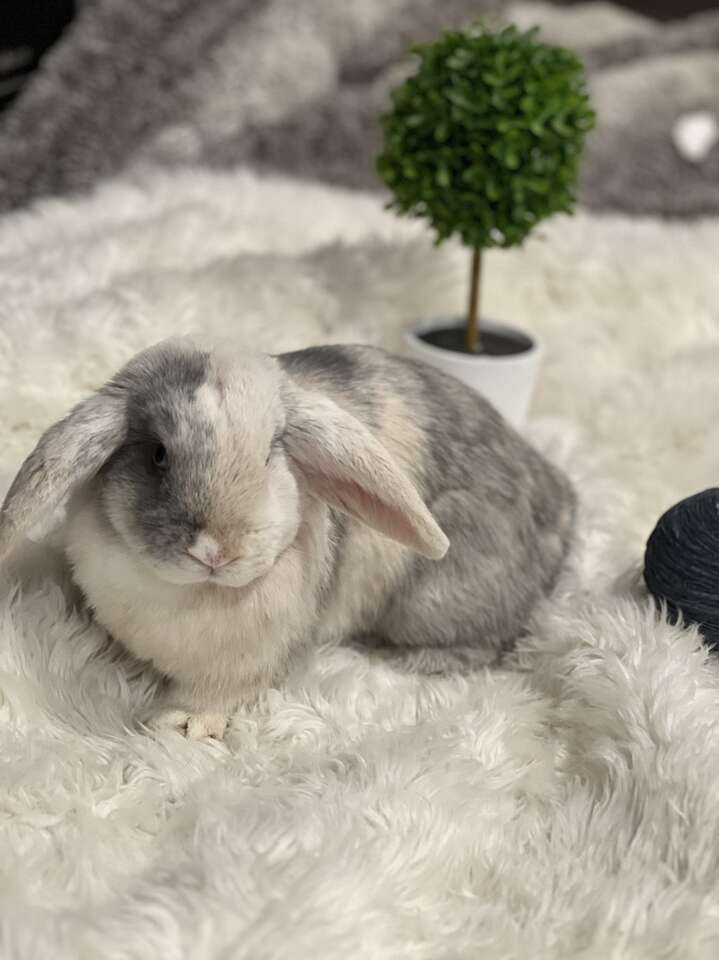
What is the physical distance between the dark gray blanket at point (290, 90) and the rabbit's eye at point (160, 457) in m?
1.53

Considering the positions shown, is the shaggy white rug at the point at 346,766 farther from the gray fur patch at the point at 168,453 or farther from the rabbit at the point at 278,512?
the gray fur patch at the point at 168,453

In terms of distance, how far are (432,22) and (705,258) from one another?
1.13 m

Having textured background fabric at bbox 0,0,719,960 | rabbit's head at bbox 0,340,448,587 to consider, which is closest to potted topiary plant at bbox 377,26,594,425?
textured background fabric at bbox 0,0,719,960

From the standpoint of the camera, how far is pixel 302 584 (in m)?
1.06

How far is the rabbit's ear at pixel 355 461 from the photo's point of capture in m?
0.98

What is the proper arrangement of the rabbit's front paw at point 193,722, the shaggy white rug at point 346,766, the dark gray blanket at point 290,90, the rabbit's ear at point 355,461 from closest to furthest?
the shaggy white rug at point 346,766
the rabbit's ear at point 355,461
the rabbit's front paw at point 193,722
the dark gray blanket at point 290,90

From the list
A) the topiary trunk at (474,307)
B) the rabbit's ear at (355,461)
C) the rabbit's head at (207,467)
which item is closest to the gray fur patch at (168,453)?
the rabbit's head at (207,467)

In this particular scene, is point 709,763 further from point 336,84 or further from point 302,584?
point 336,84

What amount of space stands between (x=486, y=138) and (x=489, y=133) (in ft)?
0.04

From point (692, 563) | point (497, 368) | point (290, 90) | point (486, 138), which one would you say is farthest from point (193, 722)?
point (290, 90)

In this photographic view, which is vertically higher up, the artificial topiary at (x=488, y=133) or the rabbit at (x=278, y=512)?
the artificial topiary at (x=488, y=133)

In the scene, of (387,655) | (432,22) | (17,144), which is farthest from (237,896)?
(432,22)

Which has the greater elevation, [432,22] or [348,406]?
[432,22]

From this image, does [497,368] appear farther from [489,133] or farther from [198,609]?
[198,609]
